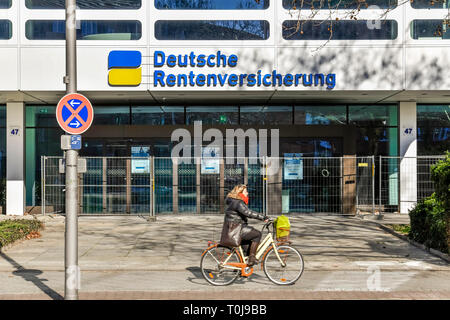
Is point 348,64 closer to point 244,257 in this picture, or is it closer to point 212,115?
point 212,115

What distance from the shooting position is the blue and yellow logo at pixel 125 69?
15102 millimetres

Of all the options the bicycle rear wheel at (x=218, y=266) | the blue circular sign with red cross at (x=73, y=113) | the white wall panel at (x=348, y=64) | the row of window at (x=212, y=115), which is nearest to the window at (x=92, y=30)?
the row of window at (x=212, y=115)

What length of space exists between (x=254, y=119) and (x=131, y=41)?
5.28m

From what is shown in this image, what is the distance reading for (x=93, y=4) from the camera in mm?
15719

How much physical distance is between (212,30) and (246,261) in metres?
9.49

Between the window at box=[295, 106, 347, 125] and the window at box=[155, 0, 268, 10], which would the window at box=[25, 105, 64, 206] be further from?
the window at box=[295, 106, 347, 125]

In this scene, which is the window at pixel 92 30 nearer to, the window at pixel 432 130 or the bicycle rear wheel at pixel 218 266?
the bicycle rear wheel at pixel 218 266

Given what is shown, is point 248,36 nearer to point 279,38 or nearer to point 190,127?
point 279,38

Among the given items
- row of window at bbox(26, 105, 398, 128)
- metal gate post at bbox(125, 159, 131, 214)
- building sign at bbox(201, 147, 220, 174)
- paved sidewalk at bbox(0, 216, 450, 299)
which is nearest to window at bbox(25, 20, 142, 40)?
row of window at bbox(26, 105, 398, 128)

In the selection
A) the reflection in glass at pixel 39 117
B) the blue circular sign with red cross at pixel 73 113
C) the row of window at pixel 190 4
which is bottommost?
the blue circular sign with red cross at pixel 73 113

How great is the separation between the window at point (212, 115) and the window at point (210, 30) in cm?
321

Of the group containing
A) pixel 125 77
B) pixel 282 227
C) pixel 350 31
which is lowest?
pixel 282 227

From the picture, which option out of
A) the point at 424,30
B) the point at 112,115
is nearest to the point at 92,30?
the point at 112,115

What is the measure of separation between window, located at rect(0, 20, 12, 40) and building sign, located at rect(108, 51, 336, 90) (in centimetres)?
342
